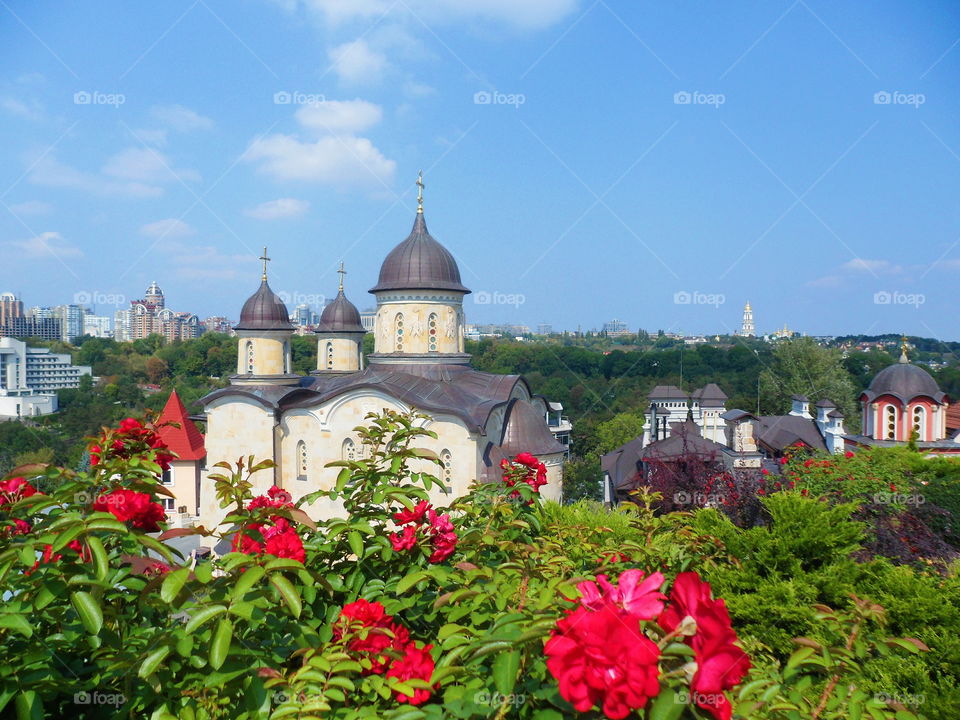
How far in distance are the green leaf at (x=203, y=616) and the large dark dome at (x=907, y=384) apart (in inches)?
667

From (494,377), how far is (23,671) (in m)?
13.8

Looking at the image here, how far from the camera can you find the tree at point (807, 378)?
32375 millimetres

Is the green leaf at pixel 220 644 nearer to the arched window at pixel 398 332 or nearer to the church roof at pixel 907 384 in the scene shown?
the arched window at pixel 398 332

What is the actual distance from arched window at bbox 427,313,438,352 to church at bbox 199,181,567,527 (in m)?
0.03

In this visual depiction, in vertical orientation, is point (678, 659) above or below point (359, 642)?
above

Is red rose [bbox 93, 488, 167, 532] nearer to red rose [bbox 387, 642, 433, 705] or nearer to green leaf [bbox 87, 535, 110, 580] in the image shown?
green leaf [bbox 87, 535, 110, 580]

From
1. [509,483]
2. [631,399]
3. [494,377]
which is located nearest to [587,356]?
[631,399]

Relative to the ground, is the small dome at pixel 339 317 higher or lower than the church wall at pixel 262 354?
higher

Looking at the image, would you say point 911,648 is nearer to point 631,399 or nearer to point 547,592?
point 547,592

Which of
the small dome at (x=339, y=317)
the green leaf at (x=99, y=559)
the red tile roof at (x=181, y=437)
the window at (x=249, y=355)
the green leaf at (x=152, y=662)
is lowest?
the red tile roof at (x=181, y=437)

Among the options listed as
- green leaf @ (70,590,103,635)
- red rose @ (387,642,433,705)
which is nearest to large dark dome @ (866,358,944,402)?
red rose @ (387,642,433,705)

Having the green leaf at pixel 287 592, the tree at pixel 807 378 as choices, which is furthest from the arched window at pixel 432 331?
the tree at pixel 807 378

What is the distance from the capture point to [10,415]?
42.9 meters

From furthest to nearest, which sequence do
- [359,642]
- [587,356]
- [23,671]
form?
[587,356], [359,642], [23,671]
